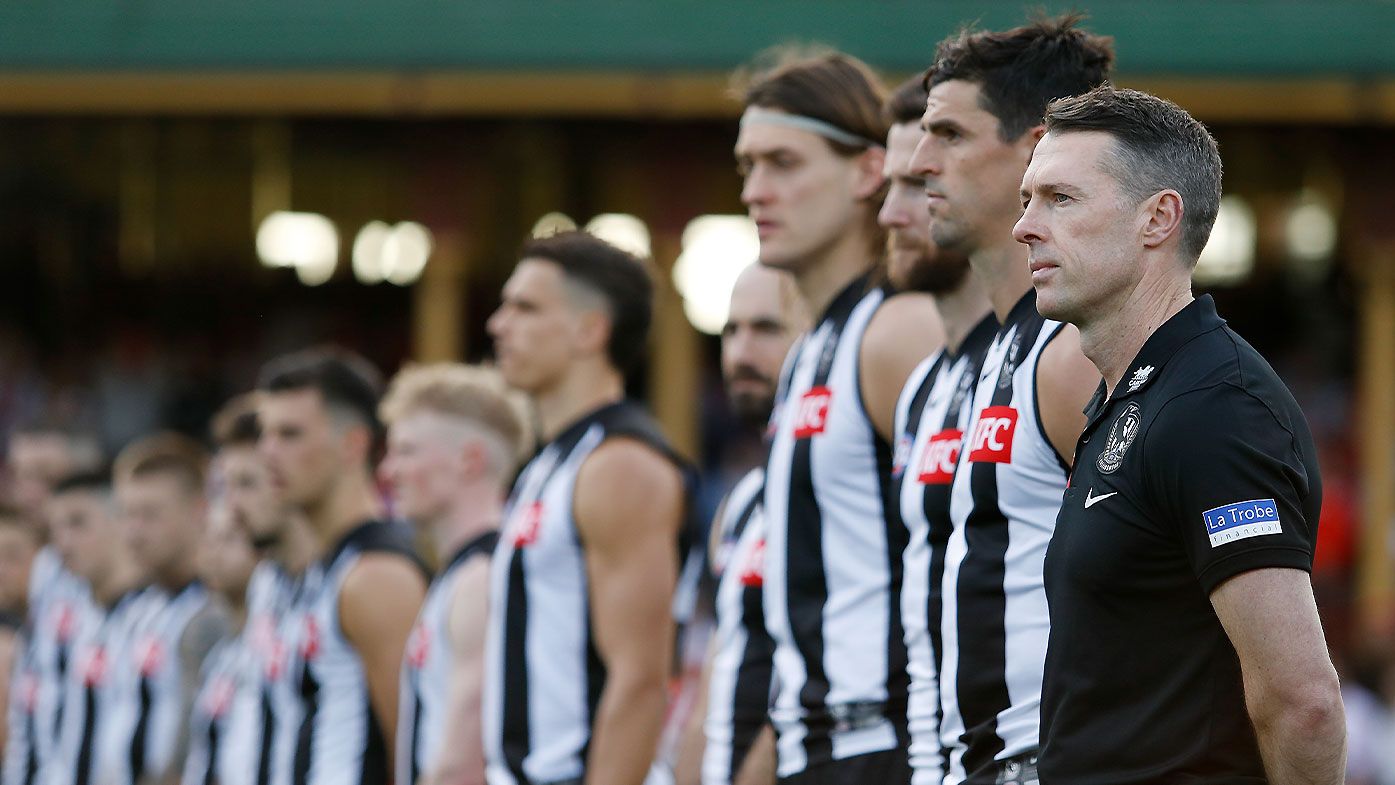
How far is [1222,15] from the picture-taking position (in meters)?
11.8

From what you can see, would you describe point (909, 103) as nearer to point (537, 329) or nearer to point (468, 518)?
point (537, 329)

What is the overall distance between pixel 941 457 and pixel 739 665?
1.47 meters

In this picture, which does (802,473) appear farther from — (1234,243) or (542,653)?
(1234,243)

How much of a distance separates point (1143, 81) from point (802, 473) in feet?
27.1

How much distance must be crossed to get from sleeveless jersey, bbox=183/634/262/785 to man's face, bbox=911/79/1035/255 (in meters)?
3.81

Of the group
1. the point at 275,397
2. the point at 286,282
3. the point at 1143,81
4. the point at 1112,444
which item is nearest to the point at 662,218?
the point at 1143,81

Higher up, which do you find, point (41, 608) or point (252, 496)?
point (252, 496)

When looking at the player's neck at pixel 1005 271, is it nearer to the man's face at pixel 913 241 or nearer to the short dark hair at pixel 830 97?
the man's face at pixel 913 241

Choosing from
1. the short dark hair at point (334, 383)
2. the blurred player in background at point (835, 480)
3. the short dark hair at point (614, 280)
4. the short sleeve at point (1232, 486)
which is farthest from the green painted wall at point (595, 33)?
the short sleeve at point (1232, 486)

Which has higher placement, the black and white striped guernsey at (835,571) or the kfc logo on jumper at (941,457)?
the kfc logo on jumper at (941,457)

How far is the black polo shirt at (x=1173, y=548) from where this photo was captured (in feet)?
7.89

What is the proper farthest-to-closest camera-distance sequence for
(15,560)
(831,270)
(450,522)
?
1. (15,560)
2. (450,522)
3. (831,270)

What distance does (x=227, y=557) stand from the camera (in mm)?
8102

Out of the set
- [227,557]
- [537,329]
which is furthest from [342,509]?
[227,557]
